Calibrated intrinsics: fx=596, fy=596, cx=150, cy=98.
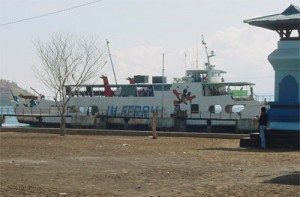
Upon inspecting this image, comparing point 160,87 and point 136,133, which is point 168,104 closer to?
point 160,87

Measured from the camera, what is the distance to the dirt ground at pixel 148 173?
946 centimetres

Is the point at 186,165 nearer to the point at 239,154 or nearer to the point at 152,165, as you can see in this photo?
the point at 152,165

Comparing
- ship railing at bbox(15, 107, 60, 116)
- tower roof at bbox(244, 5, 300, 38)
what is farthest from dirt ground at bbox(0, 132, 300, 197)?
ship railing at bbox(15, 107, 60, 116)

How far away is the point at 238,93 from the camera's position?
46.4 meters

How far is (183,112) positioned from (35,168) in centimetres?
3407

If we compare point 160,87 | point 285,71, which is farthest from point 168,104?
point 285,71

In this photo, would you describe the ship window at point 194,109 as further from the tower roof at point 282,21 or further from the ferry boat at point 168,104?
the tower roof at point 282,21

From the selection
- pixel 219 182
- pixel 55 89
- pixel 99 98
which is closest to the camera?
pixel 219 182

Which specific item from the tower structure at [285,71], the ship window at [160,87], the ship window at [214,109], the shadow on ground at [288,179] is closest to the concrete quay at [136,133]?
the tower structure at [285,71]

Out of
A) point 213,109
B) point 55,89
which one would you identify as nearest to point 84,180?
point 55,89

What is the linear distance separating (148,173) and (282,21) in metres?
10.4

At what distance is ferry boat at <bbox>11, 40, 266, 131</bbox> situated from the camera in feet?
147

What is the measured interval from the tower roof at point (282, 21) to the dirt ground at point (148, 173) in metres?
4.95

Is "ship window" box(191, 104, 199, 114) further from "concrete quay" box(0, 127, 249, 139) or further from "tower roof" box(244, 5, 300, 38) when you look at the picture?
"tower roof" box(244, 5, 300, 38)
